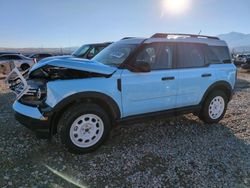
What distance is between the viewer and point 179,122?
5836 mm

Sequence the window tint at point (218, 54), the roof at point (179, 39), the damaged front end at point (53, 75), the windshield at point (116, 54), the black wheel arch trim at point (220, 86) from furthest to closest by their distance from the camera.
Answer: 1. the window tint at point (218, 54)
2. the black wheel arch trim at point (220, 86)
3. the roof at point (179, 39)
4. the windshield at point (116, 54)
5. the damaged front end at point (53, 75)

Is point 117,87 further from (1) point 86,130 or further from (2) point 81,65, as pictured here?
(1) point 86,130

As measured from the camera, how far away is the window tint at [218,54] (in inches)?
220

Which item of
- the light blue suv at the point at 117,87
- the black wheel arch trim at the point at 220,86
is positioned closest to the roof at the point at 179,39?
the light blue suv at the point at 117,87

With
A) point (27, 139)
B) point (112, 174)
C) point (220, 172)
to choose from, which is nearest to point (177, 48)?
point (220, 172)

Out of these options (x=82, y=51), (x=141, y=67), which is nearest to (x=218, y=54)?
(x=141, y=67)

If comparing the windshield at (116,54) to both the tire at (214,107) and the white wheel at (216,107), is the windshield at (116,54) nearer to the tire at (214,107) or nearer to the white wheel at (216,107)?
Result: the tire at (214,107)

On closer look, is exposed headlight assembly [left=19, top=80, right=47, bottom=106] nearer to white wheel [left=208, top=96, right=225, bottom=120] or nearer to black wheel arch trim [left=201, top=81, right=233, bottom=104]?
black wheel arch trim [left=201, top=81, right=233, bottom=104]

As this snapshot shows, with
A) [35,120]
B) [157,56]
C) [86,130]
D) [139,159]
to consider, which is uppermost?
[157,56]

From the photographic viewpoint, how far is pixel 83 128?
407 cm

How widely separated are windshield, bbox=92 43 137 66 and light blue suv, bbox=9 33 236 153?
25mm

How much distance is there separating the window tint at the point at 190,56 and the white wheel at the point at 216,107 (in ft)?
3.07

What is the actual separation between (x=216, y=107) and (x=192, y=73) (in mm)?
1211

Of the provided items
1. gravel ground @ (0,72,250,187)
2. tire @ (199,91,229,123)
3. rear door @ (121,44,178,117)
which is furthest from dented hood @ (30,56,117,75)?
tire @ (199,91,229,123)
